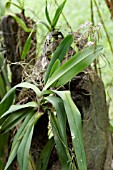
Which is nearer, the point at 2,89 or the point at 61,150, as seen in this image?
the point at 61,150

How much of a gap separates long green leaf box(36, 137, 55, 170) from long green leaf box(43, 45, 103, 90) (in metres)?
0.14

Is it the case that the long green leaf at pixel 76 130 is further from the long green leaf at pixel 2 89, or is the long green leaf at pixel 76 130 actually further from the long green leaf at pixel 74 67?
the long green leaf at pixel 2 89

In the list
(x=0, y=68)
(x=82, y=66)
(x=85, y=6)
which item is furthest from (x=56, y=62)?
(x=85, y=6)

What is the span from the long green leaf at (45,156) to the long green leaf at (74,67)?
0.14 m

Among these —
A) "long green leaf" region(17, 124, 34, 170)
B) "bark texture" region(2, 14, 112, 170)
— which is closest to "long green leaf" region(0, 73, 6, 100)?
"bark texture" region(2, 14, 112, 170)

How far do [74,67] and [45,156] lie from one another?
22 cm

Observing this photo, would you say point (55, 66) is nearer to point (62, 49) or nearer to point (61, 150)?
point (62, 49)

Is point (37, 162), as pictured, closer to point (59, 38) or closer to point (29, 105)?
point (29, 105)

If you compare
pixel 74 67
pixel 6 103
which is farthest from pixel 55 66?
pixel 6 103

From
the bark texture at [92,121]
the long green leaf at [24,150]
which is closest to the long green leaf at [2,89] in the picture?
the bark texture at [92,121]

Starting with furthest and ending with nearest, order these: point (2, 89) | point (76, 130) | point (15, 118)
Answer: point (2, 89) → point (15, 118) → point (76, 130)

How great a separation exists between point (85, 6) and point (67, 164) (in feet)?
4.57

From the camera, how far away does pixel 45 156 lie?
2.79ft

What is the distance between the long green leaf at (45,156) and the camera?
846 millimetres
